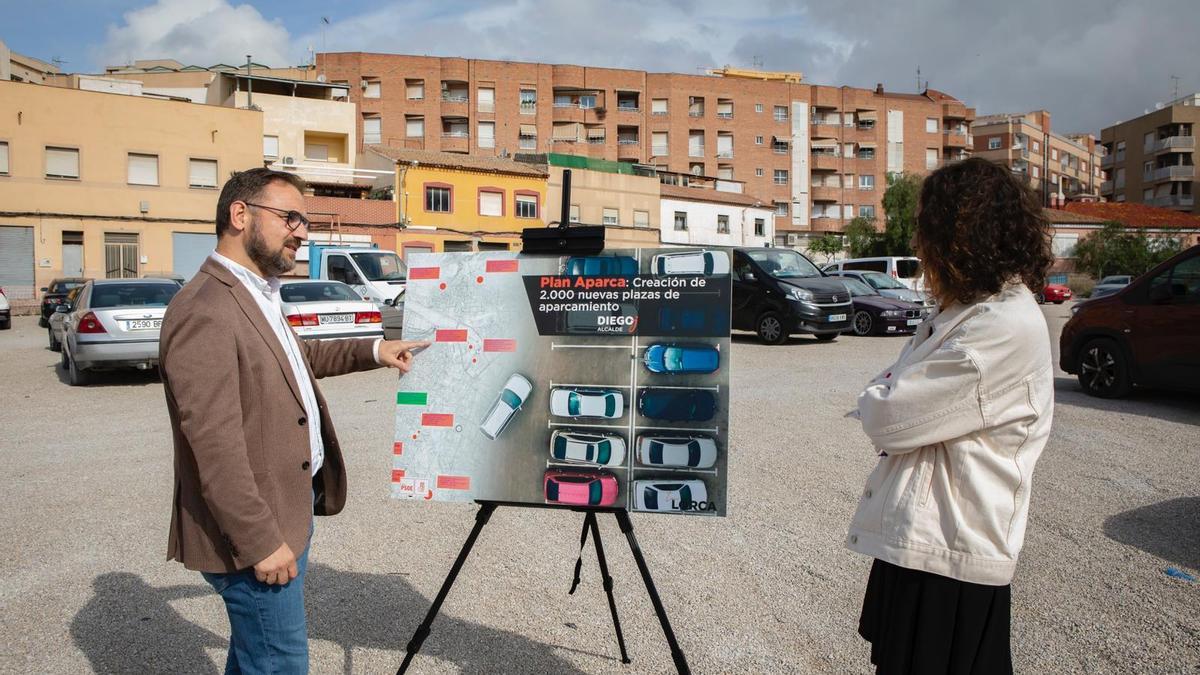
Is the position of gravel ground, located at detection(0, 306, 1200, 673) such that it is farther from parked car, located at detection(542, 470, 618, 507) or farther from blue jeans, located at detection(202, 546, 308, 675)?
blue jeans, located at detection(202, 546, 308, 675)

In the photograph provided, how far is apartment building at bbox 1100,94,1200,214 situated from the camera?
80.1 m

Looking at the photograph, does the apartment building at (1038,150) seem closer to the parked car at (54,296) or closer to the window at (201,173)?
the window at (201,173)

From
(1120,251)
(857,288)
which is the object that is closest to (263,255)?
(857,288)

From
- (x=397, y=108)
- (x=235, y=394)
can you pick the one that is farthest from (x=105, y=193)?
(x=235, y=394)

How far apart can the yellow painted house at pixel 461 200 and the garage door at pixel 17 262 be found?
49.5 feet

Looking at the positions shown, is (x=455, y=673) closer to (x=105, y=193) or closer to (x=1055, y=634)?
(x=1055, y=634)

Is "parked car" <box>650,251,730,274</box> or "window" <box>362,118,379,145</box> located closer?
"parked car" <box>650,251,730,274</box>

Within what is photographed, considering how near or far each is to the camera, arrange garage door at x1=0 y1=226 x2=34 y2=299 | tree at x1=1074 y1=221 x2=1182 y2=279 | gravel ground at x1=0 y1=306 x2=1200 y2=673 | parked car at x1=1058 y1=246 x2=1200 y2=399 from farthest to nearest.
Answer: tree at x1=1074 y1=221 x2=1182 y2=279 → garage door at x1=0 y1=226 x2=34 y2=299 → parked car at x1=1058 y1=246 x2=1200 y2=399 → gravel ground at x1=0 y1=306 x2=1200 y2=673

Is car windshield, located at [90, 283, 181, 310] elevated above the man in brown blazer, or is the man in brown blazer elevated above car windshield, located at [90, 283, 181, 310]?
car windshield, located at [90, 283, 181, 310]

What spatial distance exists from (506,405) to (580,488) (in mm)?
406

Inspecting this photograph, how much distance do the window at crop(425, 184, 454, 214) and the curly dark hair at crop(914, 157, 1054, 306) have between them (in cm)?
4109

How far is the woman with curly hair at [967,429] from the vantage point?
7.16 feet

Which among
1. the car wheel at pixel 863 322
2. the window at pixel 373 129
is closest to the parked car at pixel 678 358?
the car wheel at pixel 863 322

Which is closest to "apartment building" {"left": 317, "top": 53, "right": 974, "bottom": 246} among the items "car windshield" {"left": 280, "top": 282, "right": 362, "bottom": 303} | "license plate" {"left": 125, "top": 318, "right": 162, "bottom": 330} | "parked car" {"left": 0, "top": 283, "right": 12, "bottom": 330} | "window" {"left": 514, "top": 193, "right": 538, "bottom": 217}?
"window" {"left": 514, "top": 193, "right": 538, "bottom": 217}
